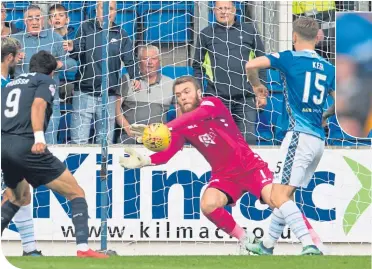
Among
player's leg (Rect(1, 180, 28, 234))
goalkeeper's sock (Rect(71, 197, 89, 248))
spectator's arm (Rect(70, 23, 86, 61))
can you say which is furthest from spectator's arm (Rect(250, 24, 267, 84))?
player's leg (Rect(1, 180, 28, 234))

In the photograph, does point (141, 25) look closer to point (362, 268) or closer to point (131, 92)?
point (131, 92)

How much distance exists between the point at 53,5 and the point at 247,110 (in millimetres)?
1902

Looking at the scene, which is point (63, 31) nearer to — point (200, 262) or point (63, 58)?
point (63, 58)

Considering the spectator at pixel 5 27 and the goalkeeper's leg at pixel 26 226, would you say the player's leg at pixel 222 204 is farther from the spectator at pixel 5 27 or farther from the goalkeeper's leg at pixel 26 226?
the spectator at pixel 5 27

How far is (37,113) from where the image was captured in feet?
A: 31.3

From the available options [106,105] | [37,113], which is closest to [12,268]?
[37,113]

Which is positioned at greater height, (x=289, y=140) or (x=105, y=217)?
(x=289, y=140)

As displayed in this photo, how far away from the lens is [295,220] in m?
9.98

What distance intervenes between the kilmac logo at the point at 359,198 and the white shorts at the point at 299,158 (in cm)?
61

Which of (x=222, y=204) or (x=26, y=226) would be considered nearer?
(x=26, y=226)

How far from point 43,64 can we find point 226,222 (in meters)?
1.96

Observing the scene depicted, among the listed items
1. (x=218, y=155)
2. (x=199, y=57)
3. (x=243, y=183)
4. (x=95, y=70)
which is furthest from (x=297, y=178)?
(x=95, y=70)

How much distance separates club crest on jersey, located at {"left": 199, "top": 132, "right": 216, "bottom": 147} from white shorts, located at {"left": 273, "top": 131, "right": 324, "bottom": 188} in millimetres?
591

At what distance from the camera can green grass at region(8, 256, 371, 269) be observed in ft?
29.4
